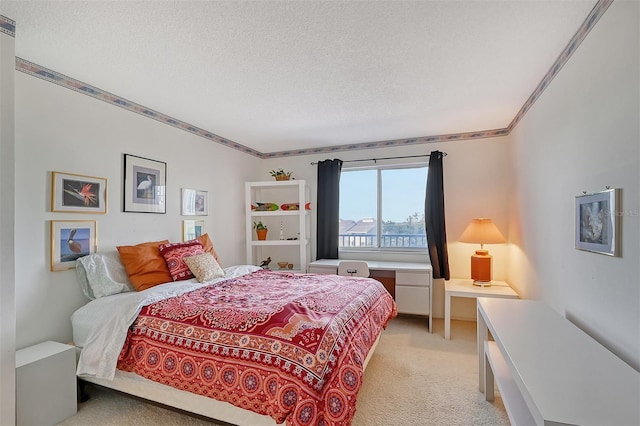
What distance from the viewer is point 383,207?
434 centimetres

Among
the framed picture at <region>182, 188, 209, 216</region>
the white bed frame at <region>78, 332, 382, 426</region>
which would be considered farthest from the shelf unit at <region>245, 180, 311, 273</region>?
the white bed frame at <region>78, 332, 382, 426</region>

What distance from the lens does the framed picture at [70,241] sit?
7.25 feet

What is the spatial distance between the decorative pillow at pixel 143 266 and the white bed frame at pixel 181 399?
71 cm

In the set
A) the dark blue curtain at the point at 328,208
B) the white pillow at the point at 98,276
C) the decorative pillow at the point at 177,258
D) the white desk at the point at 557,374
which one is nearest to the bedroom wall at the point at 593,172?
the white desk at the point at 557,374

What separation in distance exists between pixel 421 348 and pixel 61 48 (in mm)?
3850

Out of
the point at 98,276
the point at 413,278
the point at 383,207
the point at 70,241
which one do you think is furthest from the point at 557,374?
the point at 383,207

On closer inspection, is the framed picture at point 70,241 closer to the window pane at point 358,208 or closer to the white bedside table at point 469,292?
the window pane at point 358,208

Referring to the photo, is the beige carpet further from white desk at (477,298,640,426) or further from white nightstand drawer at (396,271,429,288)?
white nightstand drawer at (396,271,429,288)

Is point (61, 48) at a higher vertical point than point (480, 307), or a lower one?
higher

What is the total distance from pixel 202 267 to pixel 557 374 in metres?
2.64

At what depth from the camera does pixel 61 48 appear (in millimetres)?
1931

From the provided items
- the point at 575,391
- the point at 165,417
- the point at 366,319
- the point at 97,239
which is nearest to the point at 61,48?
the point at 97,239

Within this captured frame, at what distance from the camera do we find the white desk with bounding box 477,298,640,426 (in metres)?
0.93

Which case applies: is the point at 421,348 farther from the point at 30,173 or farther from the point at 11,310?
the point at 30,173
